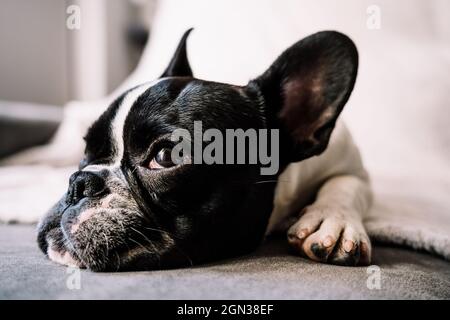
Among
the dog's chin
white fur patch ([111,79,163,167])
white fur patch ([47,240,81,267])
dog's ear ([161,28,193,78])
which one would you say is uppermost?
dog's ear ([161,28,193,78])

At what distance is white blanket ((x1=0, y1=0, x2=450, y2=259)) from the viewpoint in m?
1.73

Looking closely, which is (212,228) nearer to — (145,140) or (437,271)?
(145,140)

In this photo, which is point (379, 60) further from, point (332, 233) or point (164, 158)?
point (164, 158)

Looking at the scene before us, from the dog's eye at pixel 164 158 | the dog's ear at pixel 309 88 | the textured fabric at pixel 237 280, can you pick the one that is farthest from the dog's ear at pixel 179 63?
the textured fabric at pixel 237 280

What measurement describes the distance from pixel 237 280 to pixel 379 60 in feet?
4.60

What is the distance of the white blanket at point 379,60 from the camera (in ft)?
5.67

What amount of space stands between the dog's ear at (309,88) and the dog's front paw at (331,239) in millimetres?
145

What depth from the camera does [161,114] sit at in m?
0.82

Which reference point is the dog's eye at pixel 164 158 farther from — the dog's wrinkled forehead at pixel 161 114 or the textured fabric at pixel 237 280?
the textured fabric at pixel 237 280

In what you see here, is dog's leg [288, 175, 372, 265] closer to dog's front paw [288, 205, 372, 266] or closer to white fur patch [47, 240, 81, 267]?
dog's front paw [288, 205, 372, 266]

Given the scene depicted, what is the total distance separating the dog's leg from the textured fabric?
0.03 meters

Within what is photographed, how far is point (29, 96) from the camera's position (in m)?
2.62

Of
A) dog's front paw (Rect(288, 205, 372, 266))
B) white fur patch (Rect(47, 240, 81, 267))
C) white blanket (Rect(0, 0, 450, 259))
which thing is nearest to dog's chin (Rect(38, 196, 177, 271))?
white fur patch (Rect(47, 240, 81, 267))
